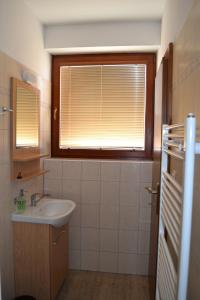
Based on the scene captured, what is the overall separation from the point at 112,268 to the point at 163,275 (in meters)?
1.55

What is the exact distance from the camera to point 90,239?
277 cm

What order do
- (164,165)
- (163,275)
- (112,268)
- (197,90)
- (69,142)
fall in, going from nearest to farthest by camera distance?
(197,90) → (163,275) → (164,165) → (112,268) → (69,142)

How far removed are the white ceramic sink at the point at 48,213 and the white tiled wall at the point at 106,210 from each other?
215 millimetres

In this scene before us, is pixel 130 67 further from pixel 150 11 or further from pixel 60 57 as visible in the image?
pixel 60 57

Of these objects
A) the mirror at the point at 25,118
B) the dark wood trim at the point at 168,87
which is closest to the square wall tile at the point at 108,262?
the mirror at the point at 25,118

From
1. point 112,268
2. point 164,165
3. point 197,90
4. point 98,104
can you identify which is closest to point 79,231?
point 112,268

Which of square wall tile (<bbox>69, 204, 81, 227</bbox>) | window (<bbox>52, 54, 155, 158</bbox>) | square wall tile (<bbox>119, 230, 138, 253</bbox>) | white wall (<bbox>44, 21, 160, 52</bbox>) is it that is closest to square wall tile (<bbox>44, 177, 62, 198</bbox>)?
square wall tile (<bbox>69, 204, 81, 227</bbox>)

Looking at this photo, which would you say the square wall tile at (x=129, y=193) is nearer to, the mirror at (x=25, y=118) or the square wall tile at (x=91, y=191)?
the square wall tile at (x=91, y=191)

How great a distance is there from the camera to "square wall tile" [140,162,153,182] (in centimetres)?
262

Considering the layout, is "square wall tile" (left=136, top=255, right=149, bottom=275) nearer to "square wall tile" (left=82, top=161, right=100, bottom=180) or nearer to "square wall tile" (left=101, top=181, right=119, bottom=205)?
"square wall tile" (left=101, top=181, right=119, bottom=205)

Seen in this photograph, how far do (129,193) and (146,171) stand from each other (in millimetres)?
296

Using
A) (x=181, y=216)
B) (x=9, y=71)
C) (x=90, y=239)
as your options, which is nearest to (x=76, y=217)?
(x=90, y=239)

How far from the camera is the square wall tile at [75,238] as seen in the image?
2.78 meters

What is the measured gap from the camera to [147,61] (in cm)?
277
